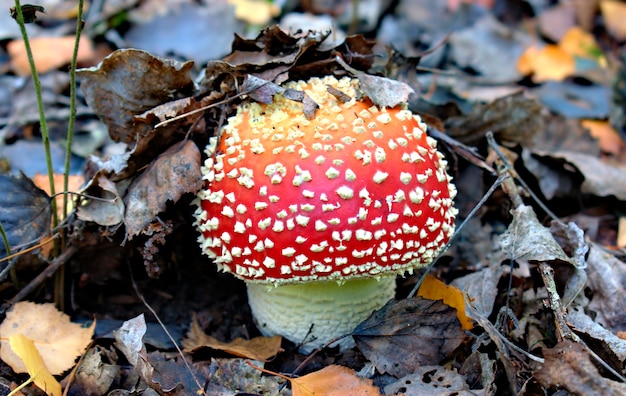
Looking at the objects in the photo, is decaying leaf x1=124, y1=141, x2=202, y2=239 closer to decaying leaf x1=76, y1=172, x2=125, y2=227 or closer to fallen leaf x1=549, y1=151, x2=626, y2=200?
decaying leaf x1=76, y1=172, x2=125, y2=227

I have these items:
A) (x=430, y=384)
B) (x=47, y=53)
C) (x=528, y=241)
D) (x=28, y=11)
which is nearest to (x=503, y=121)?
(x=528, y=241)

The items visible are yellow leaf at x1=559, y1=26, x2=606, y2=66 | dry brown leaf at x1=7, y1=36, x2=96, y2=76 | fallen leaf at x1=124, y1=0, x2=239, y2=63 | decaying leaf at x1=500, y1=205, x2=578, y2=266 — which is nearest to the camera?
decaying leaf at x1=500, y1=205, x2=578, y2=266

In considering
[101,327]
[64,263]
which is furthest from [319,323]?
[64,263]

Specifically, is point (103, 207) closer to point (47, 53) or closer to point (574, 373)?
point (574, 373)

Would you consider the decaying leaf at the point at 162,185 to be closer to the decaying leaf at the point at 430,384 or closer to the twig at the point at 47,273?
the twig at the point at 47,273

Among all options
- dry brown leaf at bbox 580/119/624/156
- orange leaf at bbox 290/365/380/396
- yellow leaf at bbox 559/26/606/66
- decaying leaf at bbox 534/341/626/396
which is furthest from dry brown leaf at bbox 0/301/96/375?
yellow leaf at bbox 559/26/606/66

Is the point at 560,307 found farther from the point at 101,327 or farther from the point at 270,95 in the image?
the point at 101,327

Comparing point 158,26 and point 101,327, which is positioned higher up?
point 158,26
